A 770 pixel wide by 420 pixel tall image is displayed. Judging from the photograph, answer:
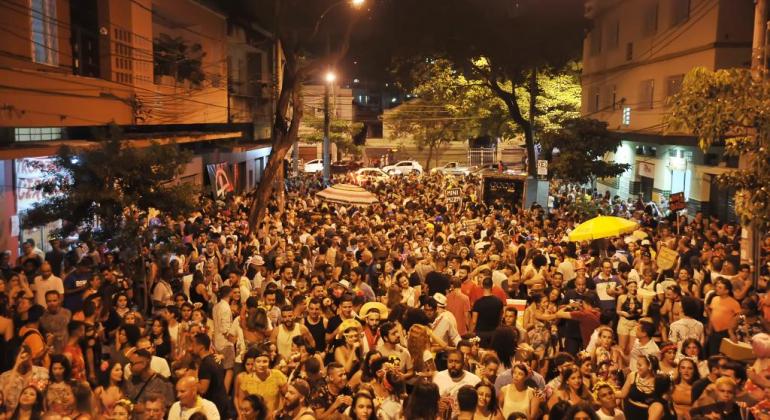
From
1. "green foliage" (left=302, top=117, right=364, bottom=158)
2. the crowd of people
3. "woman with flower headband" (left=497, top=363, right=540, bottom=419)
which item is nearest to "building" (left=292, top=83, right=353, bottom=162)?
"green foliage" (left=302, top=117, right=364, bottom=158)

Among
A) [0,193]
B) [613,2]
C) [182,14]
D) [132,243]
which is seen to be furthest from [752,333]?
[613,2]

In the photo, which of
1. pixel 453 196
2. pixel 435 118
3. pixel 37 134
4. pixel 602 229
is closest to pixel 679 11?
pixel 453 196

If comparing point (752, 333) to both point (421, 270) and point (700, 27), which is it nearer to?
point (421, 270)

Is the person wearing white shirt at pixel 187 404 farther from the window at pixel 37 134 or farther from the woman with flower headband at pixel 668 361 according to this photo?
the window at pixel 37 134

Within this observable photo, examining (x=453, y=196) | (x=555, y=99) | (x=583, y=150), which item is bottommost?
(x=453, y=196)

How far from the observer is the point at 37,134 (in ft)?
50.1

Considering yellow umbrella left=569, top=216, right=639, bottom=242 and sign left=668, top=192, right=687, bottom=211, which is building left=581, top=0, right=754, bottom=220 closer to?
sign left=668, top=192, right=687, bottom=211

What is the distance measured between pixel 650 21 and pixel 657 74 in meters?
2.01

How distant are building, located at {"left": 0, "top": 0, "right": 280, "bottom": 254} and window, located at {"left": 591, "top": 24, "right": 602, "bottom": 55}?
52.4 ft

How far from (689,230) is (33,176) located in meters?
13.2

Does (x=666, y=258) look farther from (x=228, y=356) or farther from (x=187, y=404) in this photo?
(x=187, y=404)

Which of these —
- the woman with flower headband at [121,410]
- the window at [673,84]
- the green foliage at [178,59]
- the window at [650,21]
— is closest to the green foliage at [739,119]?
the woman with flower headband at [121,410]

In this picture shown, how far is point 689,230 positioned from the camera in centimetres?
1664

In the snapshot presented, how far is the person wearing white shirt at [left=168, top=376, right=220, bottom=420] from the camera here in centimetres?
618
